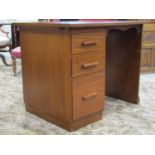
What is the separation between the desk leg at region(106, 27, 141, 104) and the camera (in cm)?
229

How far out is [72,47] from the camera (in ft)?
5.40

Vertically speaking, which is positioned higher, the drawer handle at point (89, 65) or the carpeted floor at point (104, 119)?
the drawer handle at point (89, 65)

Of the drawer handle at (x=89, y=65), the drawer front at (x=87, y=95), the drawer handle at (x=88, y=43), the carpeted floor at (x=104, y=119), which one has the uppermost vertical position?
the drawer handle at (x=88, y=43)

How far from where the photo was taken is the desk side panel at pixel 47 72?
5.59 ft

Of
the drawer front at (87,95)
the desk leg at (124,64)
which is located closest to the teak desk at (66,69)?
the drawer front at (87,95)

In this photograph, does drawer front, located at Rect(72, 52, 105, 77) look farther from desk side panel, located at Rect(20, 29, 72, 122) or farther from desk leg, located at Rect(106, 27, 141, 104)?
desk leg, located at Rect(106, 27, 141, 104)

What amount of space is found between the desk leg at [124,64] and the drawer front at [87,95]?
53cm

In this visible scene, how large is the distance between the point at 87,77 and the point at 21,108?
0.77 metres

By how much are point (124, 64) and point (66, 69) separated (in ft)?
2.81

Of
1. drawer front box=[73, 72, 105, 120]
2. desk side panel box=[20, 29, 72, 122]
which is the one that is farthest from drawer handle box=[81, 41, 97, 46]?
drawer front box=[73, 72, 105, 120]

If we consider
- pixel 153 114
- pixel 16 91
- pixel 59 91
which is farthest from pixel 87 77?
pixel 16 91

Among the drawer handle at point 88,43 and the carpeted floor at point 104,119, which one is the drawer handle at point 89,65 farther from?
the carpeted floor at point 104,119

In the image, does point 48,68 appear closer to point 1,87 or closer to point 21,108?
point 21,108

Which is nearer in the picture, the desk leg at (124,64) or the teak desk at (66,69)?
the teak desk at (66,69)
